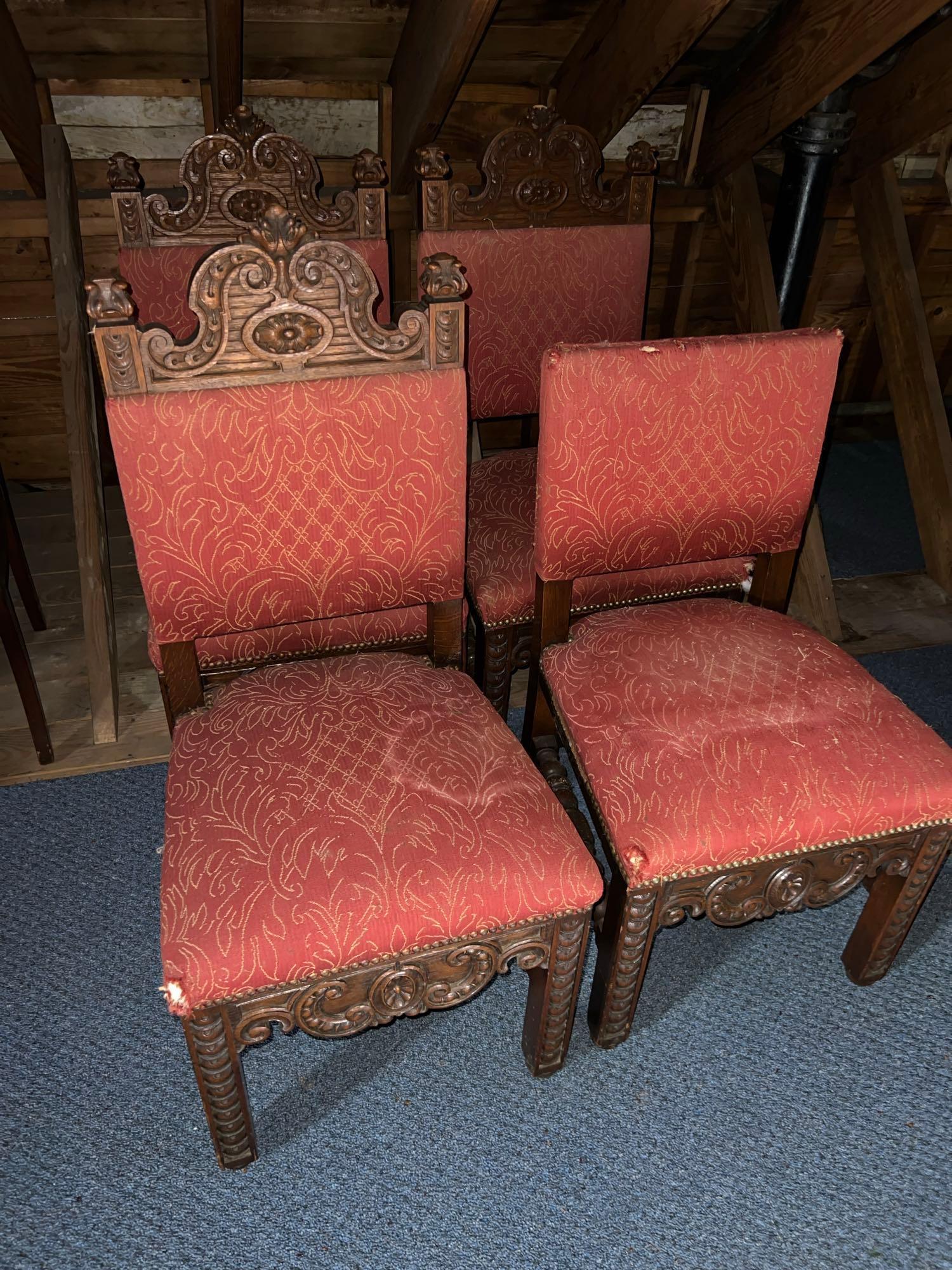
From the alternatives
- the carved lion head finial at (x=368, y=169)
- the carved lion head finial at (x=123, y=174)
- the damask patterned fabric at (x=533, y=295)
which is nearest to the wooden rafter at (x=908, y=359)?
the damask patterned fabric at (x=533, y=295)

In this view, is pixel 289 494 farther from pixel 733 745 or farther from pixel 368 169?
pixel 368 169

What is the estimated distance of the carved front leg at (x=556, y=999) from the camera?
1287 millimetres

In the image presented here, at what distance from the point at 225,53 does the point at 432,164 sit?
1.94 feet

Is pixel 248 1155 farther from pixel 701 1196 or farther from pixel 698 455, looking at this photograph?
pixel 698 455

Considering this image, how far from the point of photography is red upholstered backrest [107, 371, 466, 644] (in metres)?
1.27

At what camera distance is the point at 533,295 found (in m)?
2.04

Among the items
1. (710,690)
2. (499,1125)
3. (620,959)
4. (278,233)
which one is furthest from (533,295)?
(499,1125)

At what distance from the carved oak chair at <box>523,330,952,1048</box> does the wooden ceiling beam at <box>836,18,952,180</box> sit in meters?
1.23

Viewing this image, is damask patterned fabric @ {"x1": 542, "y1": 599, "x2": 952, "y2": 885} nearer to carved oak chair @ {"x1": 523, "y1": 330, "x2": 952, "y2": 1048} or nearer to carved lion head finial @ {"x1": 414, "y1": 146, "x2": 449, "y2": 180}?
carved oak chair @ {"x1": 523, "y1": 330, "x2": 952, "y2": 1048}

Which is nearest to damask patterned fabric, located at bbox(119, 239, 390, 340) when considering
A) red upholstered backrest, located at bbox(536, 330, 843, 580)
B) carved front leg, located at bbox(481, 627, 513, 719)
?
red upholstered backrest, located at bbox(536, 330, 843, 580)

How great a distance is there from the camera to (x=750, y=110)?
245cm

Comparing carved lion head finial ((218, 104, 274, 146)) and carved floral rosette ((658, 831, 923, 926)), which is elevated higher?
carved lion head finial ((218, 104, 274, 146))

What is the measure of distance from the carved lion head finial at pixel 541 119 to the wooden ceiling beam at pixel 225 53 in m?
0.63

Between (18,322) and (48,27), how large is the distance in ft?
3.05
